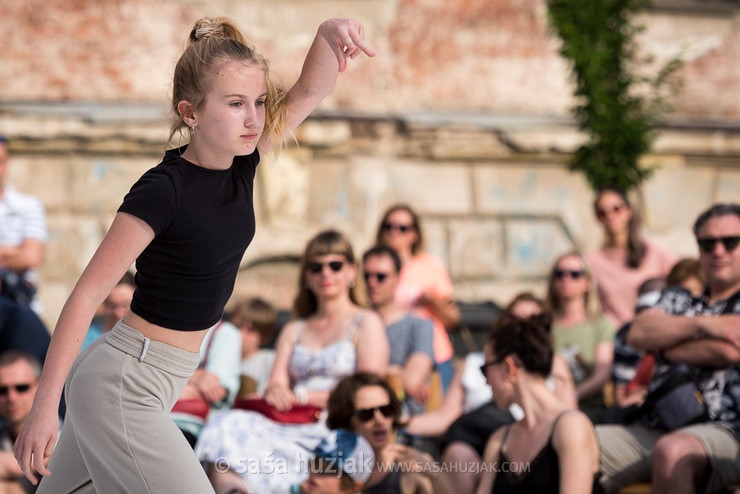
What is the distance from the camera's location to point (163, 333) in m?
2.50

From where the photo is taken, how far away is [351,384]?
4312 mm

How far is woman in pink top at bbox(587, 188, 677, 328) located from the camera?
241 inches

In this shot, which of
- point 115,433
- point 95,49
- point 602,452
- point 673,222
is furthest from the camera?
point 673,222

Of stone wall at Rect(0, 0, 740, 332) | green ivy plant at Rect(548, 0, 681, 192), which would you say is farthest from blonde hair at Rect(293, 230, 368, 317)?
stone wall at Rect(0, 0, 740, 332)

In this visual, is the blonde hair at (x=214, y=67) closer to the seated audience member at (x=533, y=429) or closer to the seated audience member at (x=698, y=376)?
the seated audience member at (x=533, y=429)

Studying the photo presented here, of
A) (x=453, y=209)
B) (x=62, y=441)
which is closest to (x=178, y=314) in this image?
(x=62, y=441)

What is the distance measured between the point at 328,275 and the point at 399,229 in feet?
3.86

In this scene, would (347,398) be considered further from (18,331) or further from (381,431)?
(18,331)

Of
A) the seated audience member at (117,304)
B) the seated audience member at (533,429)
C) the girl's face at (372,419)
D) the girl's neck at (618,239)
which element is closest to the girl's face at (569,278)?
the girl's neck at (618,239)

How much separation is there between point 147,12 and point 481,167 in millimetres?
3540

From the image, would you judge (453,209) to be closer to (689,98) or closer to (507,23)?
(507,23)

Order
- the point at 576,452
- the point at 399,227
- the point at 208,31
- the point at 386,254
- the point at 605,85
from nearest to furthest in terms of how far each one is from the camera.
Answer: the point at 208,31 < the point at 576,452 < the point at 386,254 < the point at 399,227 < the point at 605,85

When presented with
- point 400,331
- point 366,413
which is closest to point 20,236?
point 400,331

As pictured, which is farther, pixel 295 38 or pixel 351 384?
pixel 295 38
